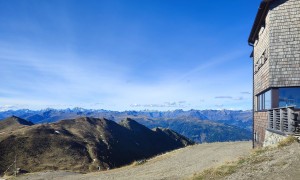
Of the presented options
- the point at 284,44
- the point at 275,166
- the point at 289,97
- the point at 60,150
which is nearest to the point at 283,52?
the point at 284,44

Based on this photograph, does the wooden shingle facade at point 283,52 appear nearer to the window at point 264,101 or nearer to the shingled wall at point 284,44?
the shingled wall at point 284,44

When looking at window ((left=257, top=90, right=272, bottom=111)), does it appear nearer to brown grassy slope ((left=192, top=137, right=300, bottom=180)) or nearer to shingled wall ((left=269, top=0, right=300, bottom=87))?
shingled wall ((left=269, top=0, right=300, bottom=87))

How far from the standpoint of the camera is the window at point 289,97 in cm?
2484

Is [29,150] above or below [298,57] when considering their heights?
below

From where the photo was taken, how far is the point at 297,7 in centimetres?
2498

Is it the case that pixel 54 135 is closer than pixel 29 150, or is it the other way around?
pixel 29 150

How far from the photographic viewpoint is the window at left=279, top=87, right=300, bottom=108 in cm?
2484

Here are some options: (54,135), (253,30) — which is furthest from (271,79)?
(54,135)

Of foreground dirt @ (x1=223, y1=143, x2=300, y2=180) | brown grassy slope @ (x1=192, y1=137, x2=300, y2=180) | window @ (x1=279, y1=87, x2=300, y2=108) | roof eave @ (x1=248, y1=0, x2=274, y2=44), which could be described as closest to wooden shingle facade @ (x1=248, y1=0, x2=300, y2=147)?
window @ (x1=279, y1=87, x2=300, y2=108)

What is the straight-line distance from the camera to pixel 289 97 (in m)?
25.1

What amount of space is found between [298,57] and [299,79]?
1.66 m

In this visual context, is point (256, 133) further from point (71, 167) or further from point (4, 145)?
point (4, 145)

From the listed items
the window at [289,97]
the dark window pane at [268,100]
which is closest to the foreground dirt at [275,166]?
the window at [289,97]

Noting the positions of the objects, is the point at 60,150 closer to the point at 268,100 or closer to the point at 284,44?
the point at 268,100
